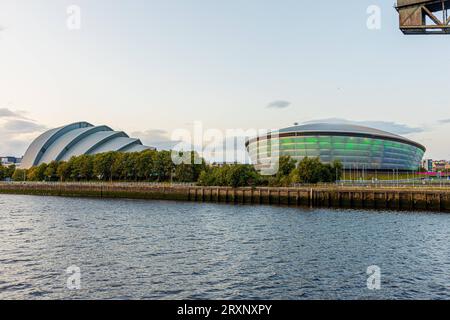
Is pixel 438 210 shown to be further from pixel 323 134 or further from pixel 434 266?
pixel 323 134

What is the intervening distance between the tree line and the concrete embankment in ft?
27.4

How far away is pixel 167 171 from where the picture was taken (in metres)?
121

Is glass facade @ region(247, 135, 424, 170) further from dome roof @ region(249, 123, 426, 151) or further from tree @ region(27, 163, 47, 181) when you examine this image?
tree @ region(27, 163, 47, 181)

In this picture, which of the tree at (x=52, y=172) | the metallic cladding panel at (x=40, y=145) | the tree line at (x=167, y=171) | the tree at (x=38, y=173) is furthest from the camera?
the metallic cladding panel at (x=40, y=145)

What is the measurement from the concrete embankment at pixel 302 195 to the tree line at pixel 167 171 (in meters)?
8.36

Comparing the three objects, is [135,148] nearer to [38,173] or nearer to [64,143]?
[64,143]

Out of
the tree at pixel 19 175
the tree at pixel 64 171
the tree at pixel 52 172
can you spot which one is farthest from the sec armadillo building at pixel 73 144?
the tree at pixel 64 171

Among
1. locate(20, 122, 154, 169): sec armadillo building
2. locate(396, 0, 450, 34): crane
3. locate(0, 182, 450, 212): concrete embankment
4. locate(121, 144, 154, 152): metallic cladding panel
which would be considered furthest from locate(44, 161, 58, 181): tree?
locate(396, 0, 450, 34): crane

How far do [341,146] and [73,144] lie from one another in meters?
110

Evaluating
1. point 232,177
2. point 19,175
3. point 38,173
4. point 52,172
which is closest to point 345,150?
point 232,177

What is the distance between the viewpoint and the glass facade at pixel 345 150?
14200 centimetres

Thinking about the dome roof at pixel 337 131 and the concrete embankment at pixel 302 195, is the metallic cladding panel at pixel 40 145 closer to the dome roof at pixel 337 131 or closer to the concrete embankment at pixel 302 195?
the concrete embankment at pixel 302 195

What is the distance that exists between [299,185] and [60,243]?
59.1 meters
